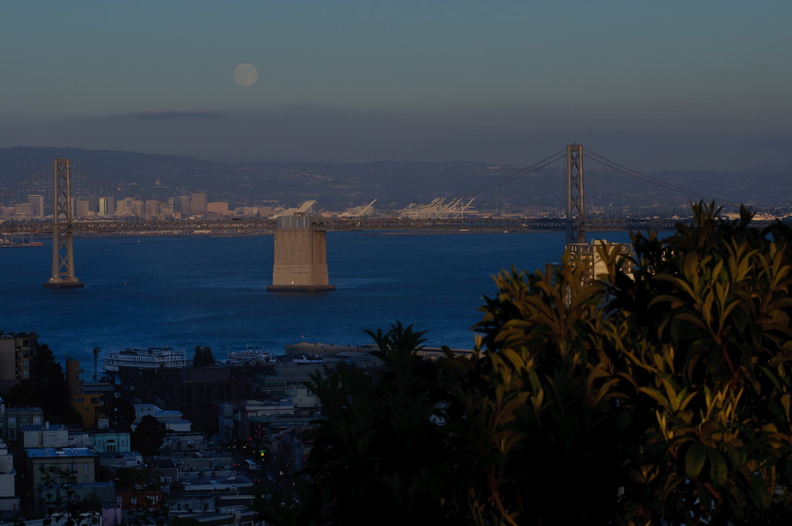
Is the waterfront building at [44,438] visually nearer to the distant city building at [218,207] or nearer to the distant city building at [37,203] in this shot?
the distant city building at [37,203]

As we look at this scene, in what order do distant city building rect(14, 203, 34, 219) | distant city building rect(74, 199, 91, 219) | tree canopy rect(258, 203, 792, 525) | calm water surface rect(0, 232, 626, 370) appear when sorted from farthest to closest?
distant city building rect(14, 203, 34, 219) < distant city building rect(74, 199, 91, 219) < calm water surface rect(0, 232, 626, 370) < tree canopy rect(258, 203, 792, 525)

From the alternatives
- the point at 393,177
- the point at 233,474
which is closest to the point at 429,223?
the point at 233,474

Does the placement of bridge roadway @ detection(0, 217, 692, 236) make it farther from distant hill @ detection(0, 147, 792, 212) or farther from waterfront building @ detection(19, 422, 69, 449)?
distant hill @ detection(0, 147, 792, 212)

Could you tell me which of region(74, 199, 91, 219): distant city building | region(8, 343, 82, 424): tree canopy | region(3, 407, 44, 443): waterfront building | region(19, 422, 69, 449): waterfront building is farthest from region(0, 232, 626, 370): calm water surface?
region(74, 199, 91, 219): distant city building

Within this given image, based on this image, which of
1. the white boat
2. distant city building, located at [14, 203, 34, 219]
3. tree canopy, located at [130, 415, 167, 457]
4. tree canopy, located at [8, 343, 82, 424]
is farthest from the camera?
distant city building, located at [14, 203, 34, 219]

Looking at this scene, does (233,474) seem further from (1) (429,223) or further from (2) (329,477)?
(1) (429,223)

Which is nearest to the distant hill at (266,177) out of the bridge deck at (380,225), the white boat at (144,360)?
the bridge deck at (380,225)
